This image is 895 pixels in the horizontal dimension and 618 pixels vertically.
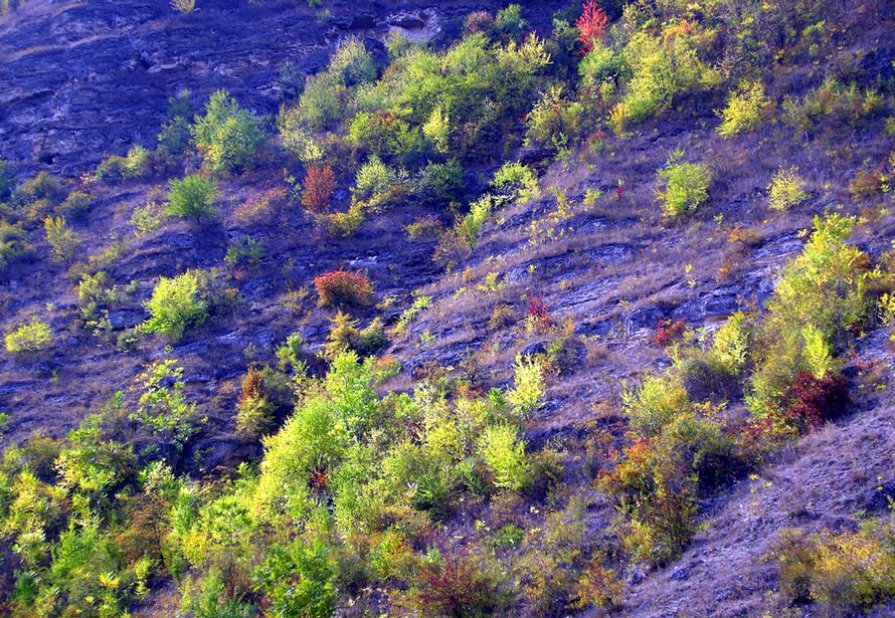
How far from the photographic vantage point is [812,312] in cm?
1138

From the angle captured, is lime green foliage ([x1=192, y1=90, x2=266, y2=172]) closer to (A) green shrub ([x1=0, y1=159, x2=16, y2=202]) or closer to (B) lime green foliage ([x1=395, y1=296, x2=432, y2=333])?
(A) green shrub ([x1=0, y1=159, x2=16, y2=202])

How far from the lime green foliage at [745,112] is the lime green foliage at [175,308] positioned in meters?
17.8

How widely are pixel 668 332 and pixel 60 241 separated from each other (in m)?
21.8

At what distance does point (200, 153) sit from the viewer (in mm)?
28406

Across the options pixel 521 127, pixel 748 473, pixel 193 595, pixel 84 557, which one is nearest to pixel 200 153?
pixel 521 127

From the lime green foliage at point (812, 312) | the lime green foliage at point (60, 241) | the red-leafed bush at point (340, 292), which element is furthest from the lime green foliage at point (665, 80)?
the lime green foliage at point (60, 241)

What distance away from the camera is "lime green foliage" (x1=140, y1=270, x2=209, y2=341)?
19641 mm

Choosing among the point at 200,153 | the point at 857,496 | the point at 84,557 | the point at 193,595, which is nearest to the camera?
the point at 857,496

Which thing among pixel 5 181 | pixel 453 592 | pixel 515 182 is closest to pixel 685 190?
pixel 515 182

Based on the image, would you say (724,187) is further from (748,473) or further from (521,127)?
(748,473)

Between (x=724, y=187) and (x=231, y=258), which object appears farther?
(x=231, y=258)

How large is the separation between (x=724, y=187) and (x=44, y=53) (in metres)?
33.2

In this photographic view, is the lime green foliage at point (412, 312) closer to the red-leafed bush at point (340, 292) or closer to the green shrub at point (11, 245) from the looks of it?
the red-leafed bush at point (340, 292)

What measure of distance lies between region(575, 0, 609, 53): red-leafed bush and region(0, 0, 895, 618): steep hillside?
0.27m
